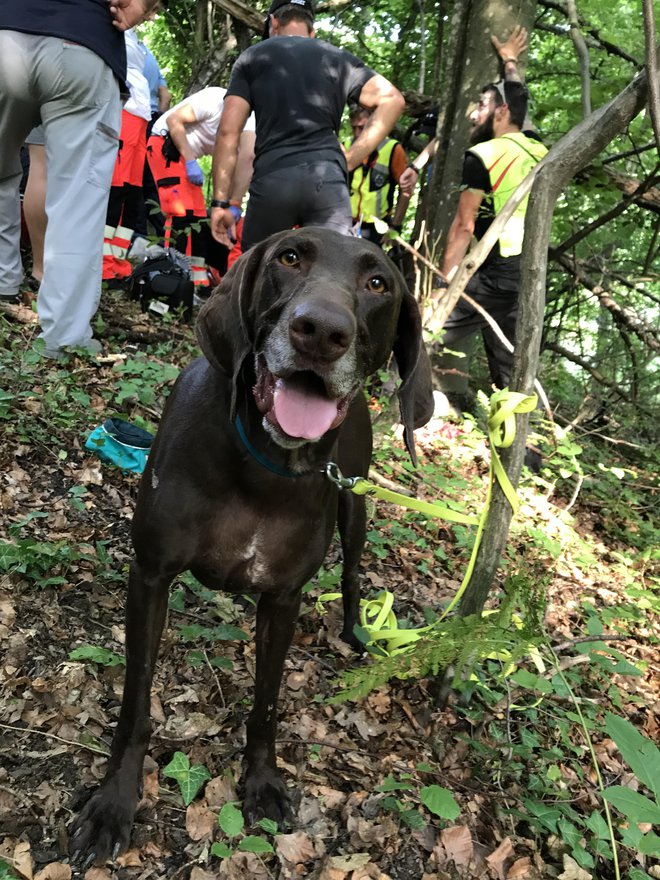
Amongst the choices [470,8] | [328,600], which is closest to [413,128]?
[470,8]

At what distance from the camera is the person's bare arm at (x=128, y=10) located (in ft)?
13.3

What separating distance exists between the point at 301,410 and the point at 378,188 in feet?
20.1

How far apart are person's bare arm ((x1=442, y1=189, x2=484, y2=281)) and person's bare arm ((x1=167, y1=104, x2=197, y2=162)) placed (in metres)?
2.95

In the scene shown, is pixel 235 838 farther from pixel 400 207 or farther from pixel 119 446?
pixel 400 207

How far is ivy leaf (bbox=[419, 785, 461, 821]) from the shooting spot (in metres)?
1.98

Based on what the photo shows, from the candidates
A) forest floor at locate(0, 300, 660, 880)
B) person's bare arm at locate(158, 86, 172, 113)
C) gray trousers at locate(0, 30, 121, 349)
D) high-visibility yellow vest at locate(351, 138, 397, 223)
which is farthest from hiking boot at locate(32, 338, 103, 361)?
person's bare arm at locate(158, 86, 172, 113)

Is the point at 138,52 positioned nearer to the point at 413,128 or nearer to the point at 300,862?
the point at 413,128

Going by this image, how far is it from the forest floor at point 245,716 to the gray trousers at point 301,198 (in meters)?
1.63

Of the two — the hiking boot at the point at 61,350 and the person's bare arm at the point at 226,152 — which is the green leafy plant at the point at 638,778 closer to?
the hiking boot at the point at 61,350

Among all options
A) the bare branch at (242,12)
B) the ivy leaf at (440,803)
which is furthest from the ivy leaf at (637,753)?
the bare branch at (242,12)

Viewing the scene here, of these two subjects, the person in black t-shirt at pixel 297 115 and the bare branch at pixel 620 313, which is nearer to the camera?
the person in black t-shirt at pixel 297 115

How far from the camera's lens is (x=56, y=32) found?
3.94m

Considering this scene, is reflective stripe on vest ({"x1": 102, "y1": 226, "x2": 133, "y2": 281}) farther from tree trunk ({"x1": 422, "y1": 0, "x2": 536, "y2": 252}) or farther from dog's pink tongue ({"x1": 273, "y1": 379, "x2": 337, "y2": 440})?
dog's pink tongue ({"x1": 273, "y1": 379, "x2": 337, "y2": 440})

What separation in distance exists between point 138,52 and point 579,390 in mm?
6535
